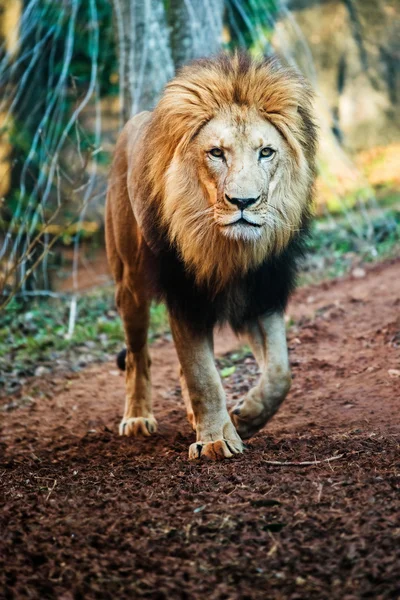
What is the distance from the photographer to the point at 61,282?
10.5m

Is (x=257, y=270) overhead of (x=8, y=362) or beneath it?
overhead

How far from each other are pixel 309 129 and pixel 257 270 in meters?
0.67

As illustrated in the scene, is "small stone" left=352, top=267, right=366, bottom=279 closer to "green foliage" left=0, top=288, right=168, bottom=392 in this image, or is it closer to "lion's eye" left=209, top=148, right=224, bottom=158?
"green foliage" left=0, top=288, right=168, bottom=392

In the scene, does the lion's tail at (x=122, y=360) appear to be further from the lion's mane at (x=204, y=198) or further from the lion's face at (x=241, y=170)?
the lion's face at (x=241, y=170)

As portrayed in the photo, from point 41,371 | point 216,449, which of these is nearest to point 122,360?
point 216,449

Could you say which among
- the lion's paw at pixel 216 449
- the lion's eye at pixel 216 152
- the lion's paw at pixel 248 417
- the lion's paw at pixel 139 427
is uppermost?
the lion's eye at pixel 216 152

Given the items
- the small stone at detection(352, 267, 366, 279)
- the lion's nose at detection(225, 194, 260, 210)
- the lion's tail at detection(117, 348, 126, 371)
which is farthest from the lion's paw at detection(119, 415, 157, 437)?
the small stone at detection(352, 267, 366, 279)

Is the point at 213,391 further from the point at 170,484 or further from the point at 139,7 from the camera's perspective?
the point at 139,7

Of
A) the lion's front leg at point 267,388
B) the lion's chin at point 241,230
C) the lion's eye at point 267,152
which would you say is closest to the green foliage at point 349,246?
the lion's front leg at point 267,388

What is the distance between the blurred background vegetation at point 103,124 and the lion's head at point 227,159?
4.61 ft

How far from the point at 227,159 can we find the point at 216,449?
1.20 m

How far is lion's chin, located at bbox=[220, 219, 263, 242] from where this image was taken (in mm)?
3438

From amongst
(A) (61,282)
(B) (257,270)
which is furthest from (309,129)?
(A) (61,282)

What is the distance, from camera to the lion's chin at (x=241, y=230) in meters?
3.44
